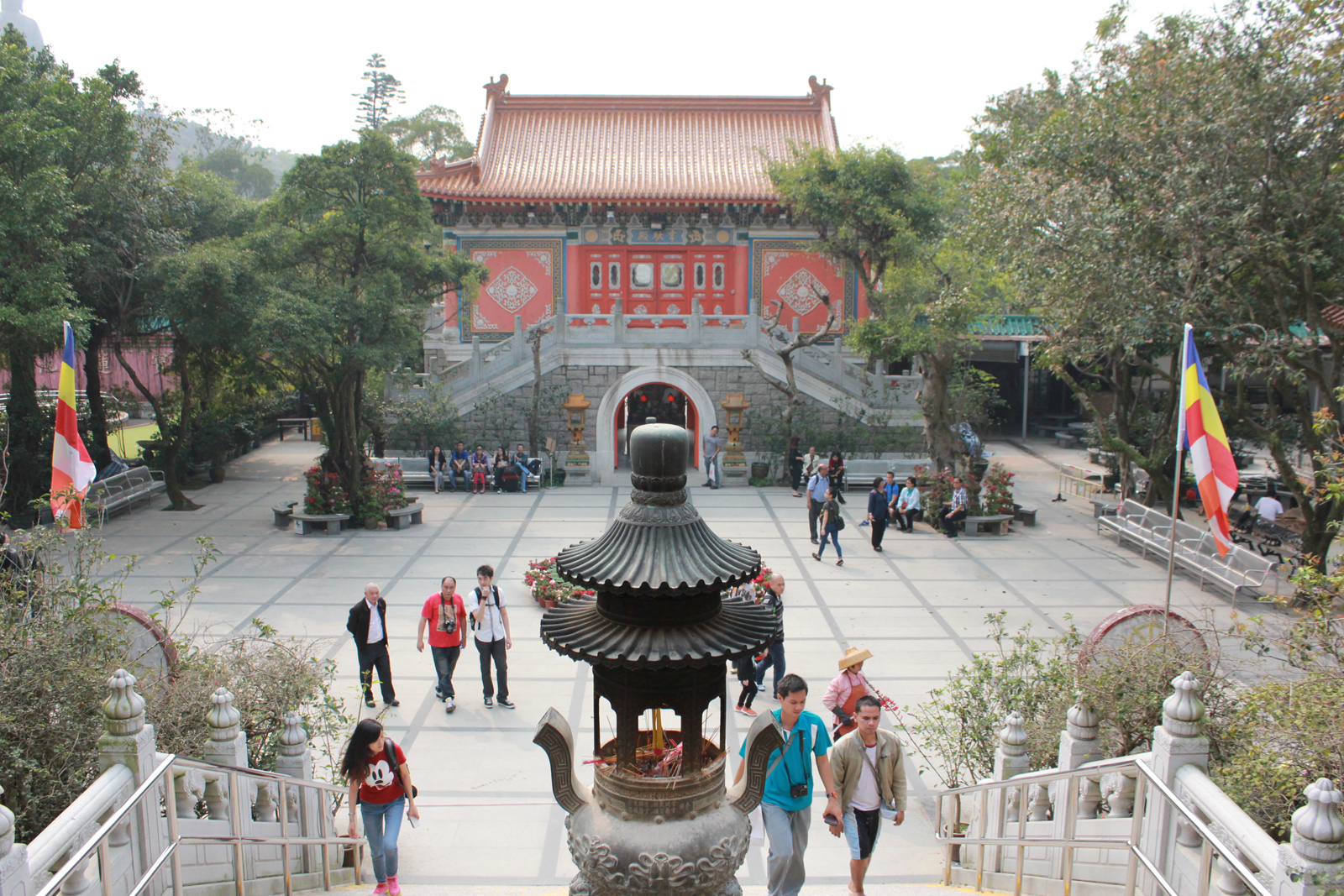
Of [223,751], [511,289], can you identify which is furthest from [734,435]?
[223,751]

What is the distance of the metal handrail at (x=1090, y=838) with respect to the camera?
4020mm

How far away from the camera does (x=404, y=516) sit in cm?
1628

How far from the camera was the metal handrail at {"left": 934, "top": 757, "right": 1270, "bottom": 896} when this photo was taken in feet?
13.2

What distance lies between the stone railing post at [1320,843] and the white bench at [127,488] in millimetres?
17126

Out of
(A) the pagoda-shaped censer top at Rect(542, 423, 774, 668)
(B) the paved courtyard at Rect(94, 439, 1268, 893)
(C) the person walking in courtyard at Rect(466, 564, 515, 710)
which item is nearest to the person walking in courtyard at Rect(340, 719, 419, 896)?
(B) the paved courtyard at Rect(94, 439, 1268, 893)

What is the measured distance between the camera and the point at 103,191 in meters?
15.9

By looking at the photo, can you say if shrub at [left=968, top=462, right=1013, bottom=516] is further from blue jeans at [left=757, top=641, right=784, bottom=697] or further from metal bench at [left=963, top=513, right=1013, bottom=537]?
blue jeans at [left=757, top=641, right=784, bottom=697]

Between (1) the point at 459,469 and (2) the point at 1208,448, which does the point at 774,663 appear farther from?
(1) the point at 459,469

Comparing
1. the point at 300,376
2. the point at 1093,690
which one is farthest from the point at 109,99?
the point at 1093,690

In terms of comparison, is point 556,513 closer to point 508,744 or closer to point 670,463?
point 508,744

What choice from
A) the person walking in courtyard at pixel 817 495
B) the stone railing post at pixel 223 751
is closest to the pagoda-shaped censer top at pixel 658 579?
the stone railing post at pixel 223 751

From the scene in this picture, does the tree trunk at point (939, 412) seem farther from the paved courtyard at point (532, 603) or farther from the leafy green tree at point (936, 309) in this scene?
the paved courtyard at point (532, 603)

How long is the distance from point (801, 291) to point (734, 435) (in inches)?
229

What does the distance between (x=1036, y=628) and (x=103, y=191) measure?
1629 centimetres
